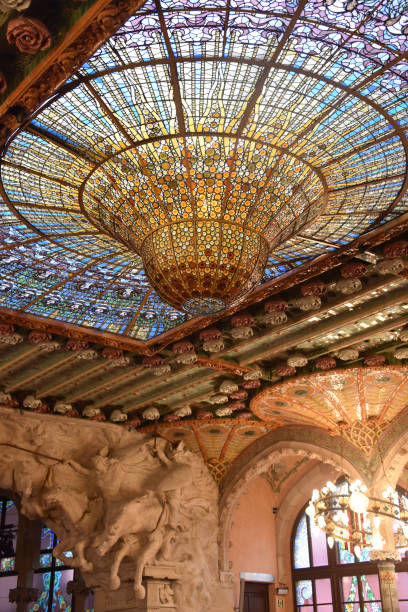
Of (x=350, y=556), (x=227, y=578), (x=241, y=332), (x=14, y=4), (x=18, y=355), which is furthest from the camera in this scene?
(x=350, y=556)

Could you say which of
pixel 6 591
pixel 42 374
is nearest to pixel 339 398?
pixel 42 374

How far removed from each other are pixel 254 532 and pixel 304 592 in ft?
6.20

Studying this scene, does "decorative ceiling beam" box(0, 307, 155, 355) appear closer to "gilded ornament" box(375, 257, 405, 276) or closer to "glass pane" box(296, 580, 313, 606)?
"gilded ornament" box(375, 257, 405, 276)

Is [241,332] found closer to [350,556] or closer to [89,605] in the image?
[350,556]

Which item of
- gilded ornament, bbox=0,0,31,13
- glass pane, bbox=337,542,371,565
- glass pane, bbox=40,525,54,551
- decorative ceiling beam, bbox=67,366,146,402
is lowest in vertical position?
glass pane, bbox=337,542,371,565

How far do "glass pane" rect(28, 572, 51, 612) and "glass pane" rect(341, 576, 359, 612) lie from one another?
7.23 meters

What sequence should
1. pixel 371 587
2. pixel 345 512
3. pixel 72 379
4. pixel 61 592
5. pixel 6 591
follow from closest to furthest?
pixel 345 512
pixel 72 379
pixel 371 587
pixel 61 592
pixel 6 591

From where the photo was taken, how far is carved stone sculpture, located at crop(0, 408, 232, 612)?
11133mm

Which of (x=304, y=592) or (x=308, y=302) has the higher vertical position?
(x=308, y=302)

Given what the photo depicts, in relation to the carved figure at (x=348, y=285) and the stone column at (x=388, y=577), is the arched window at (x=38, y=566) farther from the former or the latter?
the carved figure at (x=348, y=285)

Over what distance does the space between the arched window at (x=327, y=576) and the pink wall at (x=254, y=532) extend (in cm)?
66

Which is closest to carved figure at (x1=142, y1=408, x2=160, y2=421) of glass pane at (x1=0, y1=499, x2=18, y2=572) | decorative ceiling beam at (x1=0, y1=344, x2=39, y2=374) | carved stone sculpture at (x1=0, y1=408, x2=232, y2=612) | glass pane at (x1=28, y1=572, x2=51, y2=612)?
carved stone sculpture at (x1=0, y1=408, x2=232, y2=612)

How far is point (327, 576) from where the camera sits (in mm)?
14672

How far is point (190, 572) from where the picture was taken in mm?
Result: 11664
